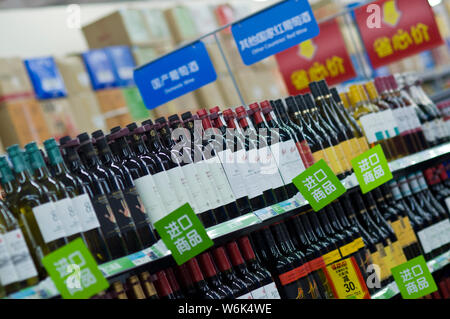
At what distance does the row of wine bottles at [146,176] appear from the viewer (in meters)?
1.82

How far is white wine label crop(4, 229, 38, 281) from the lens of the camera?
1709mm

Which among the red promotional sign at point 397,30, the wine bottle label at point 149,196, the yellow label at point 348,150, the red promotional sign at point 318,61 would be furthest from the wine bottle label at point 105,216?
the red promotional sign at point 318,61

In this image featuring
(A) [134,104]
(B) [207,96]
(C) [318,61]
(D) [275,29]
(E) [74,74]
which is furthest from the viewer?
(B) [207,96]

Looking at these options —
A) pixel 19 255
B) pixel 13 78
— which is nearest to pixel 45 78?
pixel 13 78

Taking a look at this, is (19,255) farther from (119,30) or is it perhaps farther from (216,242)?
(119,30)

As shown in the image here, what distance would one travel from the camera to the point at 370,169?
8.61ft

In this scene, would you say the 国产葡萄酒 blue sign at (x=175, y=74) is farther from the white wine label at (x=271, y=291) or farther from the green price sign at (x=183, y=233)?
the green price sign at (x=183, y=233)

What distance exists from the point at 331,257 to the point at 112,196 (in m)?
1.02

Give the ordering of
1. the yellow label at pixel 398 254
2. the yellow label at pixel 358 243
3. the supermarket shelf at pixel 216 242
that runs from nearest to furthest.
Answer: the supermarket shelf at pixel 216 242
the yellow label at pixel 358 243
the yellow label at pixel 398 254

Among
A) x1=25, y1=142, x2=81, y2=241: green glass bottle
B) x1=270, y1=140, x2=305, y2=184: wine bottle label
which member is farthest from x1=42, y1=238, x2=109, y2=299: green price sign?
x1=270, y1=140, x2=305, y2=184: wine bottle label

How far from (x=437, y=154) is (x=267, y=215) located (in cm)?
125

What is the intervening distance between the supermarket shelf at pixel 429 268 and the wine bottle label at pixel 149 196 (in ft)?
3.81

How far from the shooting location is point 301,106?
108 inches

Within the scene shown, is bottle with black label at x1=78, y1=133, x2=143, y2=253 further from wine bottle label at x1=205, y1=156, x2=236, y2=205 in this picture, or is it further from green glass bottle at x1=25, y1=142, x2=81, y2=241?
wine bottle label at x1=205, y1=156, x2=236, y2=205
